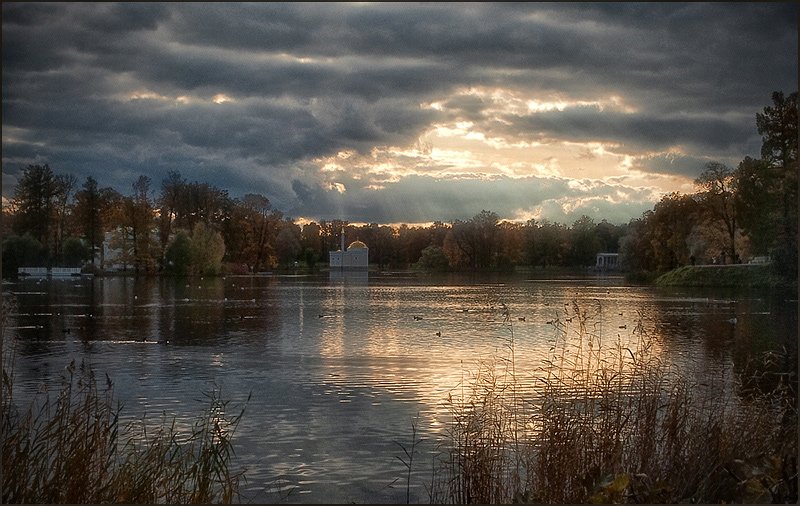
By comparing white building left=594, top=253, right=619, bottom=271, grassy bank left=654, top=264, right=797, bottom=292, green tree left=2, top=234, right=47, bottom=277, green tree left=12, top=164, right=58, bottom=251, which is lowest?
grassy bank left=654, top=264, right=797, bottom=292

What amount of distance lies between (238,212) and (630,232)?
2920 centimetres

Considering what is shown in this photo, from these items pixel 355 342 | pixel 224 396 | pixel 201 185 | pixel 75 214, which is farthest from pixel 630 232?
pixel 224 396

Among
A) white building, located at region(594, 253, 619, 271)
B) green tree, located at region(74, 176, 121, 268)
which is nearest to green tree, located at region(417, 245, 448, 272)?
white building, located at region(594, 253, 619, 271)

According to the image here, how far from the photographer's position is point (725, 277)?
52500 mm

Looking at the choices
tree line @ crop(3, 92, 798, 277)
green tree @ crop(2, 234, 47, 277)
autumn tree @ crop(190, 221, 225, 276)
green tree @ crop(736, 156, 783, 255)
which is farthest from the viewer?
autumn tree @ crop(190, 221, 225, 276)

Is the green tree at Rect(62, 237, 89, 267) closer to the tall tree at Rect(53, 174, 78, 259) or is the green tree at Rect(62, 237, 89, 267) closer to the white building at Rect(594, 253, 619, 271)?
the tall tree at Rect(53, 174, 78, 259)

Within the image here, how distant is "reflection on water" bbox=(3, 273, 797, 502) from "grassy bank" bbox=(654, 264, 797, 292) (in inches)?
332

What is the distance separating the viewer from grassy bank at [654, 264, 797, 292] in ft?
148

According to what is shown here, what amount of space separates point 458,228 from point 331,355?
57.0 metres

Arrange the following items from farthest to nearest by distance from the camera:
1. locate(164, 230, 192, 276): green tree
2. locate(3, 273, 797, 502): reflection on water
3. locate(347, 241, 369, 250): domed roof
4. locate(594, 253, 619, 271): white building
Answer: locate(347, 241, 369, 250): domed roof < locate(594, 253, 619, 271): white building < locate(164, 230, 192, 276): green tree < locate(3, 273, 797, 502): reflection on water

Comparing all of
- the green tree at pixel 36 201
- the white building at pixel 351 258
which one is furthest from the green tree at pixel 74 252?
the white building at pixel 351 258

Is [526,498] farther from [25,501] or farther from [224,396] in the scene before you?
[224,396]

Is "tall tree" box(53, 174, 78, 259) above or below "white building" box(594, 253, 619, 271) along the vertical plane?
above

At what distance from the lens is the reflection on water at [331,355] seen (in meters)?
9.15
